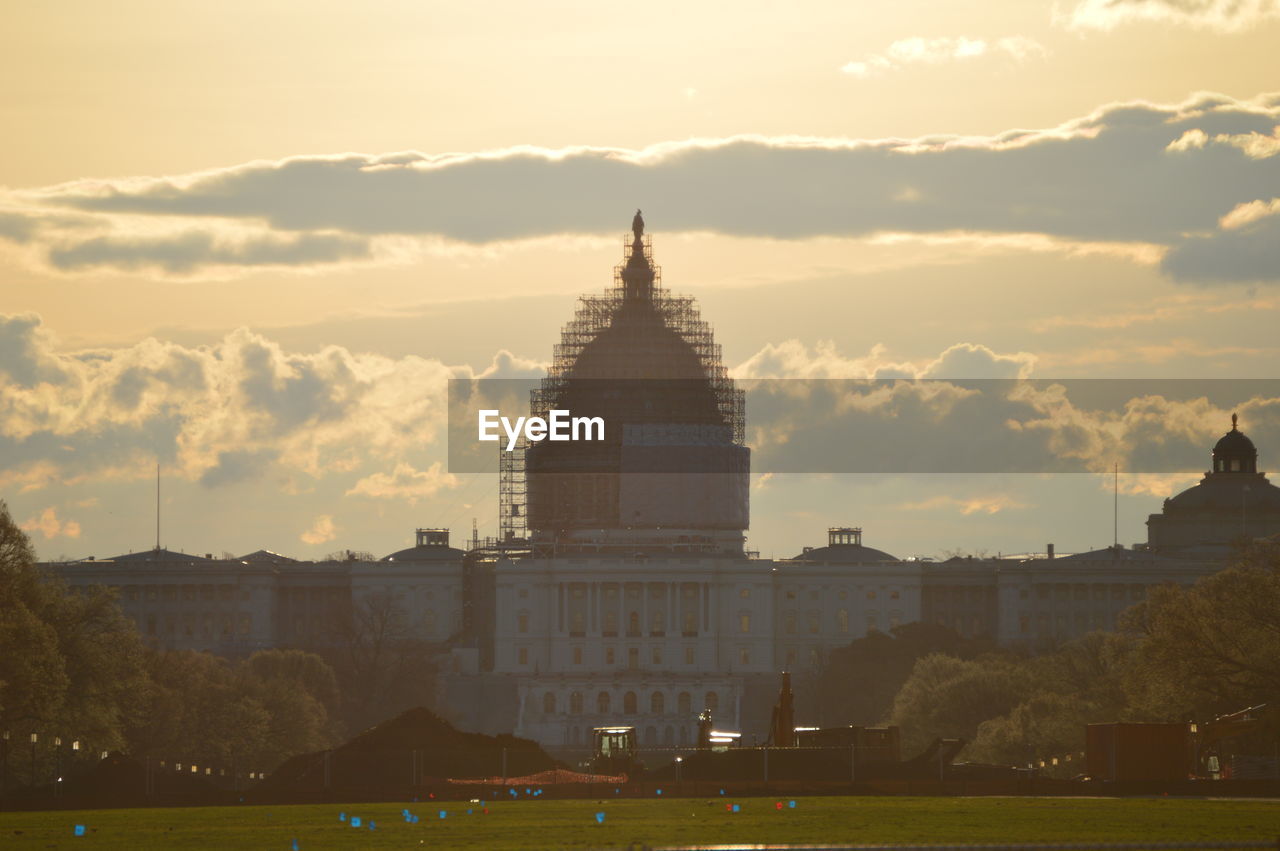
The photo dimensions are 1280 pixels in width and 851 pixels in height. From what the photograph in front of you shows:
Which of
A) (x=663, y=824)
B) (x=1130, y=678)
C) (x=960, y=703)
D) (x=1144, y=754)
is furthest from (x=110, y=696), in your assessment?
(x=663, y=824)

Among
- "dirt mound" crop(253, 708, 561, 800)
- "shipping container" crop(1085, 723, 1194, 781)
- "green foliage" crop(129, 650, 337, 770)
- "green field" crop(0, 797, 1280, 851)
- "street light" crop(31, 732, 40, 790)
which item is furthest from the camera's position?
"green foliage" crop(129, 650, 337, 770)

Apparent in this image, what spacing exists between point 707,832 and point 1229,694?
57.2 metres

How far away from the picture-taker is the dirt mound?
11043 centimetres

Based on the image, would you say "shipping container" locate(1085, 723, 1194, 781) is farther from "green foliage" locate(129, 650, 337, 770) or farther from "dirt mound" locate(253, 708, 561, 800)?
"green foliage" locate(129, 650, 337, 770)

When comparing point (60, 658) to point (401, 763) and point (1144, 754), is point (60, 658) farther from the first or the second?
point (1144, 754)

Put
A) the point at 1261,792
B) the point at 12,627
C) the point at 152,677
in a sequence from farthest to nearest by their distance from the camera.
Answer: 1. the point at 152,677
2. the point at 12,627
3. the point at 1261,792

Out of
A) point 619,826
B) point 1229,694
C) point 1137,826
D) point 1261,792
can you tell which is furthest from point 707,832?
point 1229,694

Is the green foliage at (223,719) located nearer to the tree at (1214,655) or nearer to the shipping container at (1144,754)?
the tree at (1214,655)

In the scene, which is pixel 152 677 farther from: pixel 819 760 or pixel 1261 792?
pixel 1261 792

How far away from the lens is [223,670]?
192375 millimetres

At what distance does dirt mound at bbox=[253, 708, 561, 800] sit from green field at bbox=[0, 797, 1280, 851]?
10393 mm

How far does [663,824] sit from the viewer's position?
8081 cm

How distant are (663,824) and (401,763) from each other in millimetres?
42119

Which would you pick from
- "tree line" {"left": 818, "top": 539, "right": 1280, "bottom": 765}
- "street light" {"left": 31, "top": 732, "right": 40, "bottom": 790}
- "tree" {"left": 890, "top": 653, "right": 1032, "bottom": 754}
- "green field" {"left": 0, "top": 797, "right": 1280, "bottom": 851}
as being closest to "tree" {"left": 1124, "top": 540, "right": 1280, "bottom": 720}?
"tree line" {"left": 818, "top": 539, "right": 1280, "bottom": 765}
